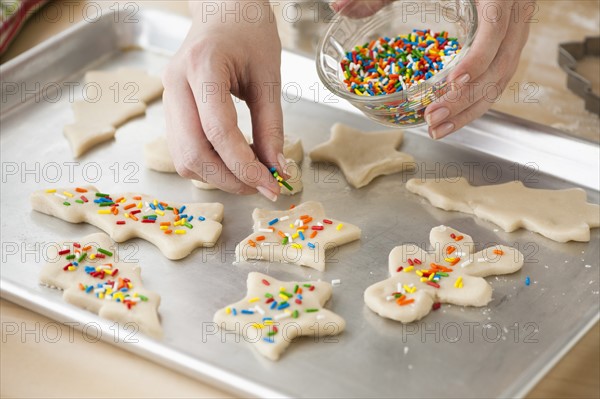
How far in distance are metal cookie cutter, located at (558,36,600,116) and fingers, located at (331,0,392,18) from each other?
50 centimetres

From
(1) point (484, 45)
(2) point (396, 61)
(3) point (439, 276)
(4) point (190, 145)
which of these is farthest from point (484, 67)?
(4) point (190, 145)

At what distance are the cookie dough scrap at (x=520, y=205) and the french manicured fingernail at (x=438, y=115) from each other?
185 mm

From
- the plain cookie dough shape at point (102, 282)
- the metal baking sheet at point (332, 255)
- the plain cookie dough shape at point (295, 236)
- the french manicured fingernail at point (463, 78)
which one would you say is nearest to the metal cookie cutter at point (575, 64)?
the metal baking sheet at point (332, 255)

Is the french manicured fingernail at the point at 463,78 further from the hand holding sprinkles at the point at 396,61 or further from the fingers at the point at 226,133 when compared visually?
the fingers at the point at 226,133

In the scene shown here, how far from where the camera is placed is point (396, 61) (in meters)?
1.52

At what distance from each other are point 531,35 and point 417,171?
2.29 feet

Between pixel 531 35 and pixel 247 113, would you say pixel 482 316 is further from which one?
pixel 531 35

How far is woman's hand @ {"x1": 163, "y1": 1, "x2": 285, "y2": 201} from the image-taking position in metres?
1.33

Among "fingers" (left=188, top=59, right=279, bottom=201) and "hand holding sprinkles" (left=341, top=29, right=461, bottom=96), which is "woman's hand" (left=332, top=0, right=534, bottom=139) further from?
"fingers" (left=188, top=59, right=279, bottom=201)

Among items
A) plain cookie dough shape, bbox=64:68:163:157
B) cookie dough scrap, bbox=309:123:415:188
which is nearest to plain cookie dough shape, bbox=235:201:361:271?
cookie dough scrap, bbox=309:123:415:188

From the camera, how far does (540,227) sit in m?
1.46

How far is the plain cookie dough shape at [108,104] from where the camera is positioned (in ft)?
5.57

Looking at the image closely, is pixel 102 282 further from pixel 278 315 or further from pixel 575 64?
pixel 575 64

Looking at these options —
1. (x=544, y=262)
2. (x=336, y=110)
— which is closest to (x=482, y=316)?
(x=544, y=262)
